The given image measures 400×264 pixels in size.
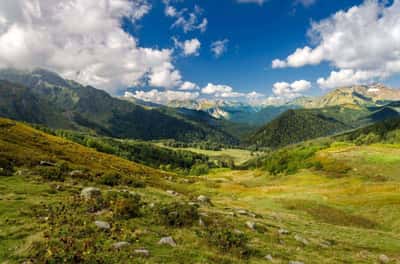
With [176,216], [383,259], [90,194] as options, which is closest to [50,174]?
[90,194]

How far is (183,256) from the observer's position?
14359 mm

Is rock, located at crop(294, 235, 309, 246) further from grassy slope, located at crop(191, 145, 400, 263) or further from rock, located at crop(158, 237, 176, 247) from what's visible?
rock, located at crop(158, 237, 176, 247)

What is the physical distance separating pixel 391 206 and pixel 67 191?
49.5m

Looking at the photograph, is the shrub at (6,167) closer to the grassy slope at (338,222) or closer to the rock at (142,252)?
the rock at (142,252)

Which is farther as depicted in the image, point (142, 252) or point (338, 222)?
point (338, 222)

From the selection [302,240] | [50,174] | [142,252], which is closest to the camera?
[142,252]

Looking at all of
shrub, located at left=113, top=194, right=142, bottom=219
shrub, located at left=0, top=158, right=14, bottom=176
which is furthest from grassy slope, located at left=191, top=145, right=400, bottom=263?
shrub, located at left=0, top=158, right=14, bottom=176

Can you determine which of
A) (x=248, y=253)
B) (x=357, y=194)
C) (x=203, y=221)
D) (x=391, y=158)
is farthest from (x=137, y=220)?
(x=391, y=158)

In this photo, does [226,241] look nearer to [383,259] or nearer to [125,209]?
[125,209]

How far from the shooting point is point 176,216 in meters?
20.5

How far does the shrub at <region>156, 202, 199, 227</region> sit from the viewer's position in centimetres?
1962

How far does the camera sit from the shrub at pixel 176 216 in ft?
64.4

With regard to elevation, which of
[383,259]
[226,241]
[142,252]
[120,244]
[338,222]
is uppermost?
[120,244]

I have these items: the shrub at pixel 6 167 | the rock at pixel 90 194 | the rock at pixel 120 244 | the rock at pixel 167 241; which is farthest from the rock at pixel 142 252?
the shrub at pixel 6 167
